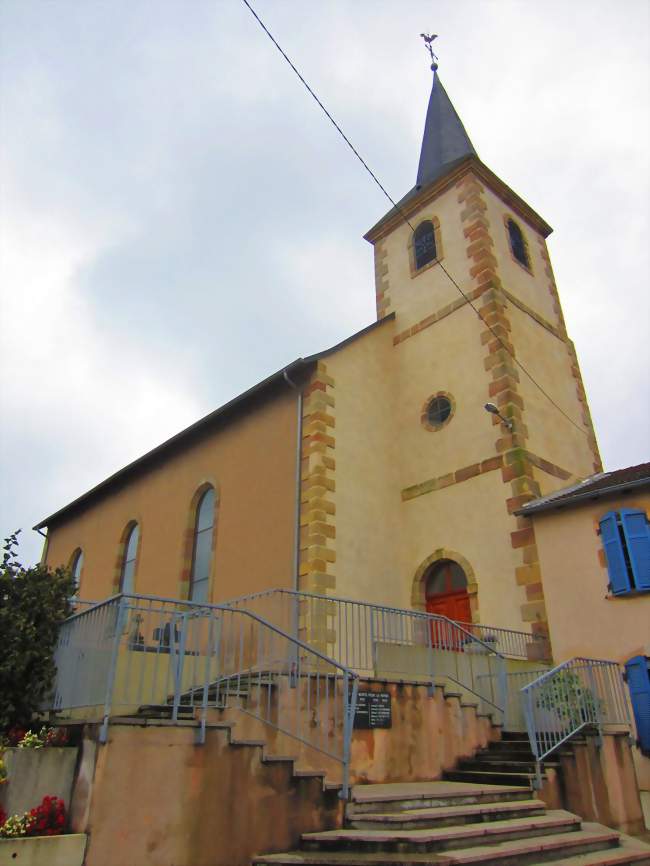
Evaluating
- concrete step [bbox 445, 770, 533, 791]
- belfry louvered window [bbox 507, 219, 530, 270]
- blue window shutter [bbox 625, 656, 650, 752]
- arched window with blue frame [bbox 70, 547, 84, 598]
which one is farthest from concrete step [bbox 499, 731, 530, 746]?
arched window with blue frame [bbox 70, 547, 84, 598]

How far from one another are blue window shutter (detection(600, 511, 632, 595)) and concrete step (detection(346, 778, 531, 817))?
3.81 meters

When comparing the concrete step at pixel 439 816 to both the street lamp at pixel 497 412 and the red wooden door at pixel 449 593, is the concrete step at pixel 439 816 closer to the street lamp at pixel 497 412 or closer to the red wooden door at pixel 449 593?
the red wooden door at pixel 449 593

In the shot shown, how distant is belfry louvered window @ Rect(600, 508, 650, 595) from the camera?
9633 millimetres

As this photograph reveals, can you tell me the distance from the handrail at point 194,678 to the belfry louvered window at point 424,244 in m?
11.2

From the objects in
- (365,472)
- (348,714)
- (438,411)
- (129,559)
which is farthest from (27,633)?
(129,559)

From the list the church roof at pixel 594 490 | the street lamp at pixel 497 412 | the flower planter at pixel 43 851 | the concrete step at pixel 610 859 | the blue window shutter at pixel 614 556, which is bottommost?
the concrete step at pixel 610 859

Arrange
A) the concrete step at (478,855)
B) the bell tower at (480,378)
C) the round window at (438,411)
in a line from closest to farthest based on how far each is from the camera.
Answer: the concrete step at (478,855) → the bell tower at (480,378) → the round window at (438,411)

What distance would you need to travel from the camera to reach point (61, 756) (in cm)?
518

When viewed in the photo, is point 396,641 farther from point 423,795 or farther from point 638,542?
point 638,542

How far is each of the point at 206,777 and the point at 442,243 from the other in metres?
13.5

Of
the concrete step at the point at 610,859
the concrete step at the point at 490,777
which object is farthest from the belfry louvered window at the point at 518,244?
the concrete step at the point at 610,859

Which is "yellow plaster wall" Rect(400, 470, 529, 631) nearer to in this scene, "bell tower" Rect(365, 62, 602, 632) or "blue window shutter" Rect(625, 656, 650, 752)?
"bell tower" Rect(365, 62, 602, 632)

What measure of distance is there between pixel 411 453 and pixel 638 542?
515 cm

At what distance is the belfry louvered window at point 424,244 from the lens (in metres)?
16.4
